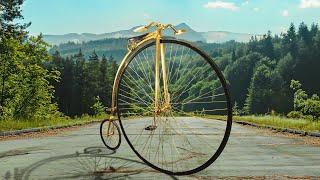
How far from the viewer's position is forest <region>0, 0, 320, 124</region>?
4250cm

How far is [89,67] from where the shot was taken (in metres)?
123

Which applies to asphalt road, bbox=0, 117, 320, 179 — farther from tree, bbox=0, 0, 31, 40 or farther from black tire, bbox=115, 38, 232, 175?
tree, bbox=0, 0, 31, 40

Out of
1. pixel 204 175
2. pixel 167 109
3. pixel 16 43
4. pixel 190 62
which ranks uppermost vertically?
pixel 16 43

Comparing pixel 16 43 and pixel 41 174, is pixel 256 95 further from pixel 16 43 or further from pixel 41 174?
pixel 41 174

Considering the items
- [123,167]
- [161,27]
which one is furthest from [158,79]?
[123,167]

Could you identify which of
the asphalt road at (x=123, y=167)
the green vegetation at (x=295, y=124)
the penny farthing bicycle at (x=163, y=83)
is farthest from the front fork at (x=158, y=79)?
the green vegetation at (x=295, y=124)

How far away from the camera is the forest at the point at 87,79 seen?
139 feet

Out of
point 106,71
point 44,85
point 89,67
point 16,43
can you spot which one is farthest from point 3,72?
point 106,71

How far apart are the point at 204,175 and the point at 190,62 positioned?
1.71m

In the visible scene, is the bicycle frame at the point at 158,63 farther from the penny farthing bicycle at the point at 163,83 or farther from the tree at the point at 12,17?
the tree at the point at 12,17

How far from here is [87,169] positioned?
622 cm

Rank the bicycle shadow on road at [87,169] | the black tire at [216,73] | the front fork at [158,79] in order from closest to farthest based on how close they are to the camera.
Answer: the black tire at [216,73] → the front fork at [158,79] → the bicycle shadow on road at [87,169]

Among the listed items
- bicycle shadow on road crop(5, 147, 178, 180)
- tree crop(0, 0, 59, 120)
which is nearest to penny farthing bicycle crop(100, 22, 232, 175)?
bicycle shadow on road crop(5, 147, 178, 180)

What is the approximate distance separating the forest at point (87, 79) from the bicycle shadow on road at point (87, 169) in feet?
5.76
